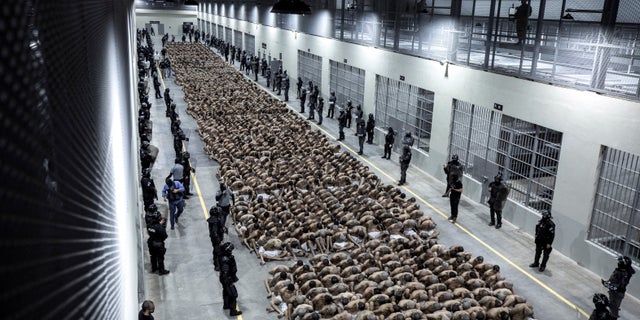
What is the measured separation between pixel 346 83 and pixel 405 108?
721cm

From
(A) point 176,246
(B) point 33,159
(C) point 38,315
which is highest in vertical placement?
(B) point 33,159

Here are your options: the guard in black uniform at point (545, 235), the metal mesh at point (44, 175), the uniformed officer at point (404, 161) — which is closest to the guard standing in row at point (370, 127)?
the uniformed officer at point (404, 161)

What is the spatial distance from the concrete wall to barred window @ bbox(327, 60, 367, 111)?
597 centimetres

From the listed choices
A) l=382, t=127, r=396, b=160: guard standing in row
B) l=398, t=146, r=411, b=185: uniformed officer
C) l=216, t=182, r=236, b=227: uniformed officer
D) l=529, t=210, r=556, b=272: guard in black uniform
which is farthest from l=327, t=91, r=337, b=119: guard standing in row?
l=529, t=210, r=556, b=272: guard in black uniform

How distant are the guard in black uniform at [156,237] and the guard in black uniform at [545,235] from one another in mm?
8733

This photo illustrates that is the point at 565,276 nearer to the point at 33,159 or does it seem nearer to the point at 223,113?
the point at 33,159

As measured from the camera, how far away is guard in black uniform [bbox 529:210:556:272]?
41.3 ft

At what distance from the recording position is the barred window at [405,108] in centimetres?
2189

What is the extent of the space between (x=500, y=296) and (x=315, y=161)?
10098 mm

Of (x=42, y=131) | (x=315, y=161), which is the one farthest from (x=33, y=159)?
(x=315, y=161)

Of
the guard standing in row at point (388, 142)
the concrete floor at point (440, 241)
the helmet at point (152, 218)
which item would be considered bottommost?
the concrete floor at point (440, 241)

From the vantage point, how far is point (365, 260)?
40.0 feet

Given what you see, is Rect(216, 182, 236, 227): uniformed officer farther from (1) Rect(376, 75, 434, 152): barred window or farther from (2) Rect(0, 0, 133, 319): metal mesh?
(2) Rect(0, 0, 133, 319): metal mesh

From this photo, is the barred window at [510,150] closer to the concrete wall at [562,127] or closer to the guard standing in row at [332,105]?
the concrete wall at [562,127]
